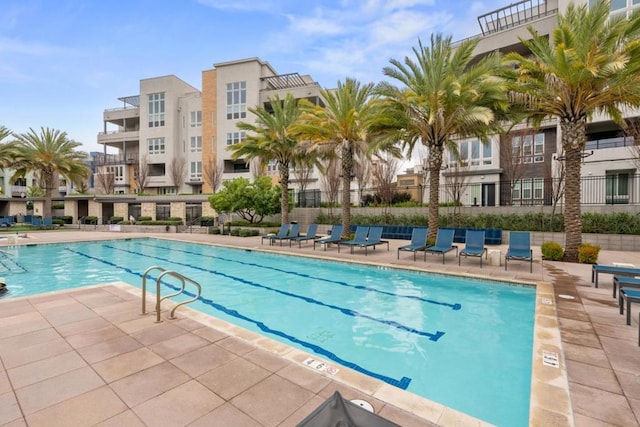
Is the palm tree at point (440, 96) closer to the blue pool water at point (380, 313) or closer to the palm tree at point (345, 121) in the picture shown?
the palm tree at point (345, 121)

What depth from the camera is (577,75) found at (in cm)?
1043

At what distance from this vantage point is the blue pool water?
4.56m

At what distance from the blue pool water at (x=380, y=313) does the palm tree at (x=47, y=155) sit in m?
22.0

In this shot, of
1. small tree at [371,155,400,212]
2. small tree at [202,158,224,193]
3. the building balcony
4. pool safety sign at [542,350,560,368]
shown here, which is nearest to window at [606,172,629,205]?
small tree at [371,155,400,212]

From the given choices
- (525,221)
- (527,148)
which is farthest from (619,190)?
(525,221)

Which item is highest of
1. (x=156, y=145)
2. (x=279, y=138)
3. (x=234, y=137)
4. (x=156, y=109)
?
(x=156, y=109)

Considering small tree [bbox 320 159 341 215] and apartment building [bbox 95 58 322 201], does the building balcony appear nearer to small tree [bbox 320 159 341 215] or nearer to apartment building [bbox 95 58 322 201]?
apartment building [bbox 95 58 322 201]

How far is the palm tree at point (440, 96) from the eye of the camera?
41.2 ft

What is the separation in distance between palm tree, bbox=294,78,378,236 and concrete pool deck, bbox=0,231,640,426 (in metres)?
12.0

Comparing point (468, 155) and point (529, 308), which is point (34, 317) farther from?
point (468, 155)

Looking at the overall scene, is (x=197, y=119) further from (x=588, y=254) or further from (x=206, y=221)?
(x=588, y=254)

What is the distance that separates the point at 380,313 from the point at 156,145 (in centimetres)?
4472

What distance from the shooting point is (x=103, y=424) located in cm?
296

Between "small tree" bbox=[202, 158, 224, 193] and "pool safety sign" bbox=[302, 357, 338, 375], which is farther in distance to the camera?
"small tree" bbox=[202, 158, 224, 193]
